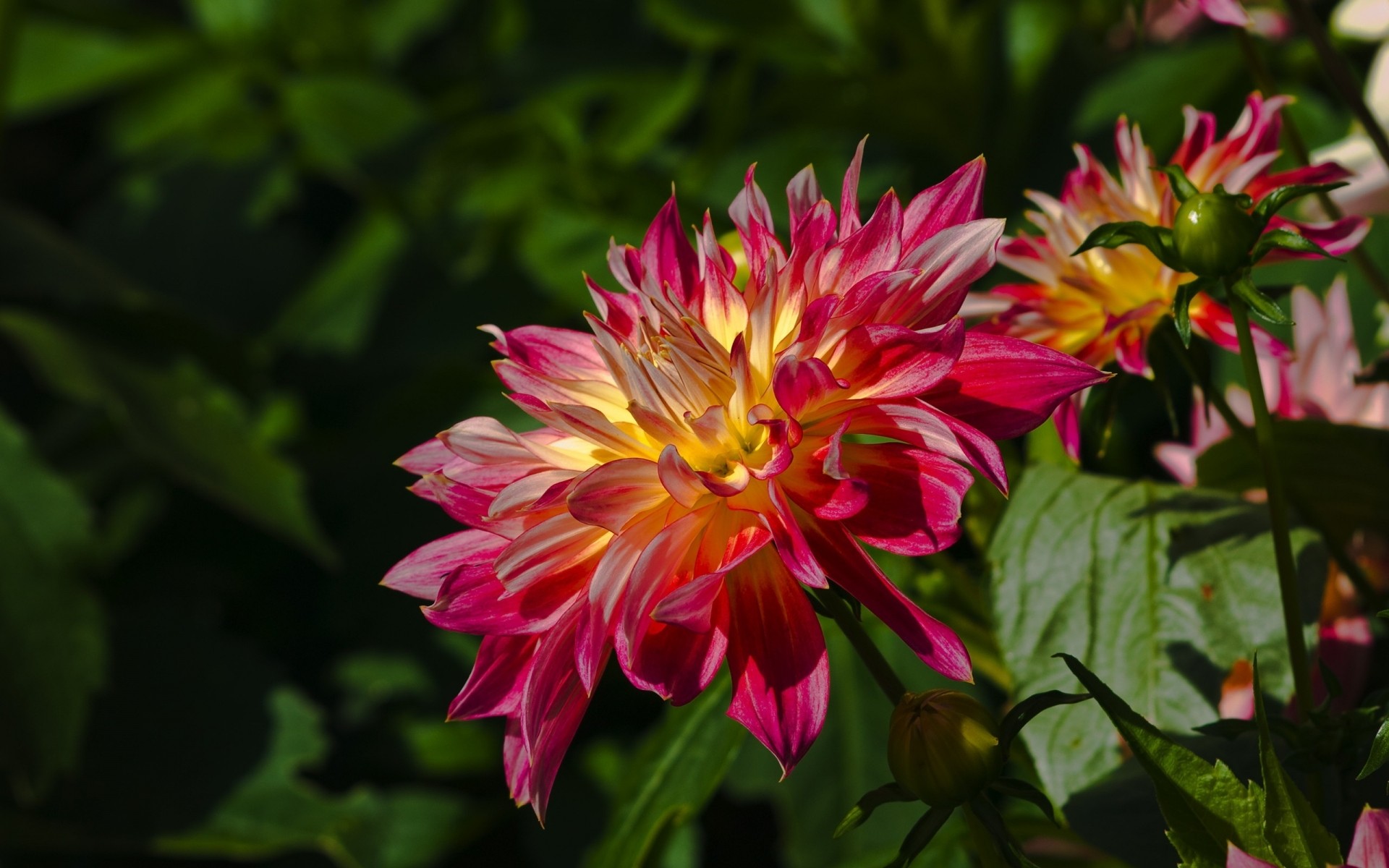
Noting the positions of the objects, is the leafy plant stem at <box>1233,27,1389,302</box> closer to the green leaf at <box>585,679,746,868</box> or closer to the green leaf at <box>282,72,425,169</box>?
the green leaf at <box>585,679,746,868</box>

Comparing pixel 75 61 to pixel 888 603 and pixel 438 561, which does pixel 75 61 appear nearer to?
pixel 438 561

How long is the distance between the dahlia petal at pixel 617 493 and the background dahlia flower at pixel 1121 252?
0.47 ft

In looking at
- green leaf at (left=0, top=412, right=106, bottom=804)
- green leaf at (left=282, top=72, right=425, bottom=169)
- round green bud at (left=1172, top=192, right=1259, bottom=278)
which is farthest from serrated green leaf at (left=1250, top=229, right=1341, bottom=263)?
green leaf at (left=282, top=72, right=425, bottom=169)

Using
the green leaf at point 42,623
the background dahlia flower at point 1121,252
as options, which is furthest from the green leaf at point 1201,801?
the green leaf at point 42,623

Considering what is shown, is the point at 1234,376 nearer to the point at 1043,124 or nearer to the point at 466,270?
the point at 1043,124

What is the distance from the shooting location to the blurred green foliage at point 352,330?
37.6 inches

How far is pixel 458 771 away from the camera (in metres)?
Answer: 1.14

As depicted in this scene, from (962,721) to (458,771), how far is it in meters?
0.91

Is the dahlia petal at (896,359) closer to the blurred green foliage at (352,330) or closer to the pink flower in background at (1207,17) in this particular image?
the pink flower in background at (1207,17)

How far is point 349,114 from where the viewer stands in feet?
4.11

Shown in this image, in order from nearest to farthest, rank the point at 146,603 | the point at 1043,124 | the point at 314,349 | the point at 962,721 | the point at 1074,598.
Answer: the point at 962,721 < the point at 1074,598 < the point at 1043,124 < the point at 146,603 < the point at 314,349

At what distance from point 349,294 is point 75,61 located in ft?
1.42

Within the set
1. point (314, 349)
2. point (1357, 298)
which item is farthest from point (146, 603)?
point (1357, 298)

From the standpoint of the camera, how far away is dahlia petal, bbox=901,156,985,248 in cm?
37
